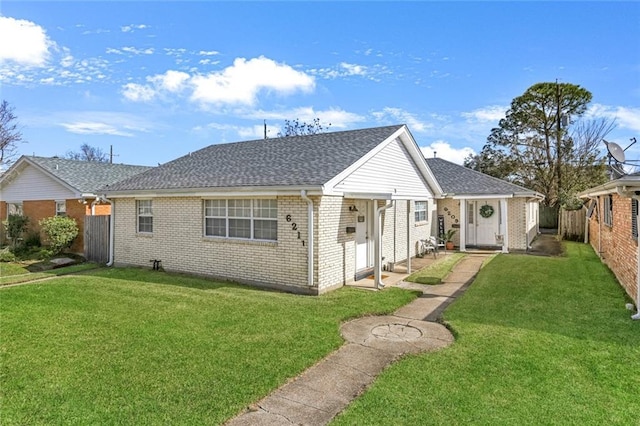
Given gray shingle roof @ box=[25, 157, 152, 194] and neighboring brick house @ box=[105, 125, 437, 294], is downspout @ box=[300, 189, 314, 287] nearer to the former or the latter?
neighboring brick house @ box=[105, 125, 437, 294]

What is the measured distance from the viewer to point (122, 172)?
73.8 ft

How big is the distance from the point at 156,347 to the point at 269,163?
7618 millimetres

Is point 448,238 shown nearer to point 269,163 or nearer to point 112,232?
point 269,163

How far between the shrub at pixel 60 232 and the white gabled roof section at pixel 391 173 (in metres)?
13.9

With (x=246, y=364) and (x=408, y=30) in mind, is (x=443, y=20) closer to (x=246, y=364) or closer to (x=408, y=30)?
(x=408, y=30)

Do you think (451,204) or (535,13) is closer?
(535,13)

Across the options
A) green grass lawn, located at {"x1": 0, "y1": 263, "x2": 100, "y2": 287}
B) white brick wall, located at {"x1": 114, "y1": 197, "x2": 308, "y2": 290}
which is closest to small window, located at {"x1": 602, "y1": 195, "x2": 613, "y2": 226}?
white brick wall, located at {"x1": 114, "y1": 197, "x2": 308, "y2": 290}

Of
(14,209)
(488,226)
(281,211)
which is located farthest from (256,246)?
(14,209)

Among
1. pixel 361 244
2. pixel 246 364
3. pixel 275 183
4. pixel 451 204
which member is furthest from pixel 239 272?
pixel 451 204

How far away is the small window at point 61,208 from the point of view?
18.7 m

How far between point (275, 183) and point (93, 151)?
61521 mm

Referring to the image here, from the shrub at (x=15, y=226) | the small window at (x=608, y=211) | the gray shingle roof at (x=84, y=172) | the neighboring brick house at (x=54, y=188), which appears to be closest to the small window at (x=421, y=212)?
the small window at (x=608, y=211)

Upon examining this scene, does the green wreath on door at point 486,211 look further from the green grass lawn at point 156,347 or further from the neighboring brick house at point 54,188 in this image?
the neighboring brick house at point 54,188

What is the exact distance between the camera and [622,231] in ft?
33.7
